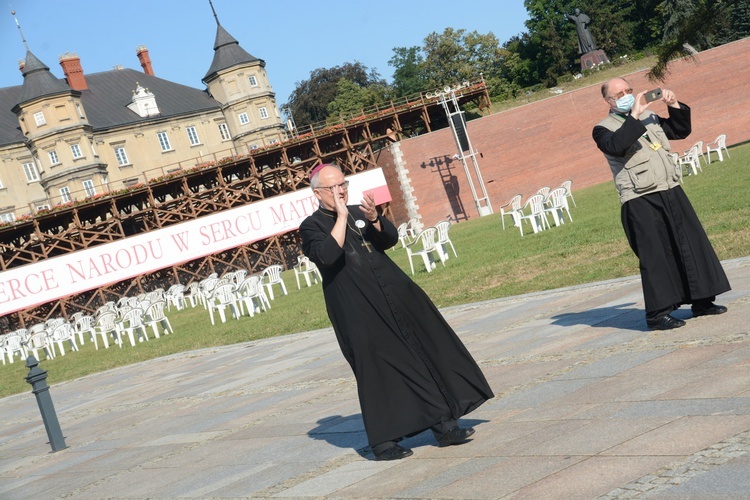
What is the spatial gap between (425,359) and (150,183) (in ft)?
134

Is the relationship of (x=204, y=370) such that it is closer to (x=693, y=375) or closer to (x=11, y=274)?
(x=693, y=375)

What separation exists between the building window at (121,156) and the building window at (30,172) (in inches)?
208

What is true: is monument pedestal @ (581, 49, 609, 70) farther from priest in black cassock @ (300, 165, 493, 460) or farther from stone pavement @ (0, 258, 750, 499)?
priest in black cassock @ (300, 165, 493, 460)

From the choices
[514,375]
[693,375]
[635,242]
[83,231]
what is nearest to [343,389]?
[514,375]

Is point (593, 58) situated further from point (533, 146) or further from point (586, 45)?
point (533, 146)

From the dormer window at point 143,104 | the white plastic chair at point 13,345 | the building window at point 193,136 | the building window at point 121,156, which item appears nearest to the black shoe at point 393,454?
the white plastic chair at point 13,345

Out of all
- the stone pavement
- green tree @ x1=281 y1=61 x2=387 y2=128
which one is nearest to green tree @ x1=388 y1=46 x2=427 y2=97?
green tree @ x1=281 y1=61 x2=387 y2=128

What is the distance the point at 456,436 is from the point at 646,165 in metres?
2.81

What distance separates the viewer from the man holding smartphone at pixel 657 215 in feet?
22.4

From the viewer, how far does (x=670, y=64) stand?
146 inches

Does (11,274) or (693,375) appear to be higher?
(11,274)

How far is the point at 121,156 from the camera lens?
214ft

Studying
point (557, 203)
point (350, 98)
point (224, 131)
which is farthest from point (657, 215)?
point (350, 98)

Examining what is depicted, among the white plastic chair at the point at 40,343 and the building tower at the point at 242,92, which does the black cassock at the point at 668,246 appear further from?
the building tower at the point at 242,92
